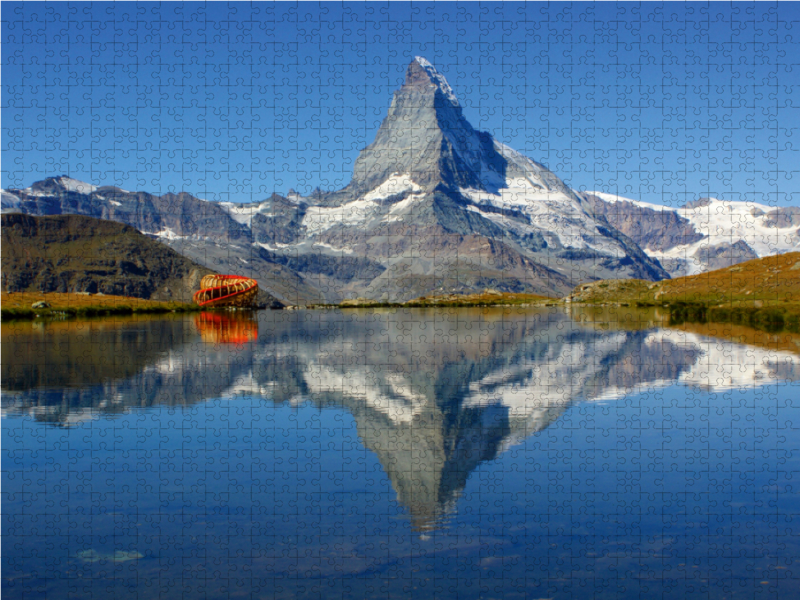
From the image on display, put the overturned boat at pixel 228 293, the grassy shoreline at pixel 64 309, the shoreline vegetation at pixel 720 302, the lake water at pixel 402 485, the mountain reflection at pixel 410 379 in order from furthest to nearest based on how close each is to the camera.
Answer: the overturned boat at pixel 228 293, the grassy shoreline at pixel 64 309, the shoreline vegetation at pixel 720 302, the mountain reflection at pixel 410 379, the lake water at pixel 402 485

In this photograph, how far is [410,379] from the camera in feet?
103

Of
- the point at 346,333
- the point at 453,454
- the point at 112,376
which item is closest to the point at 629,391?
the point at 453,454

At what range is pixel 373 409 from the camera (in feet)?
79.5

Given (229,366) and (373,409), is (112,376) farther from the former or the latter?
(373,409)

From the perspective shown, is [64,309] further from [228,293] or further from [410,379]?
[410,379]

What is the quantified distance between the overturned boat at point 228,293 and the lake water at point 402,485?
12820 centimetres

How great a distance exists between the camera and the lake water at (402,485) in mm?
11539

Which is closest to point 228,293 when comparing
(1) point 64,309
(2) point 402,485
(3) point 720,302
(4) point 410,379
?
(1) point 64,309

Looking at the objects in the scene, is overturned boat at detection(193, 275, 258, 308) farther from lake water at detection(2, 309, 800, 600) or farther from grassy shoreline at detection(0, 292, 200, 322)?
lake water at detection(2, 309, 800, 600)

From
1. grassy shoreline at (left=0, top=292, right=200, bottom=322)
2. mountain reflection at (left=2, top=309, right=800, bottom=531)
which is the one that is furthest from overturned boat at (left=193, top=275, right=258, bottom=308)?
mountain reflection at (left=2, top=309, right=800, bottom=531)

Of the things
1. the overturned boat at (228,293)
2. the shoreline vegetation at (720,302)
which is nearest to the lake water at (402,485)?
the shoreline vegetation at (720,302)

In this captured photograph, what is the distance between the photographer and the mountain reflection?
63.5 feet

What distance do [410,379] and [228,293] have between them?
13939cm

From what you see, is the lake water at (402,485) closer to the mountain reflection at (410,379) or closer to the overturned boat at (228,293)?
the mountain reflection at (410,379)
